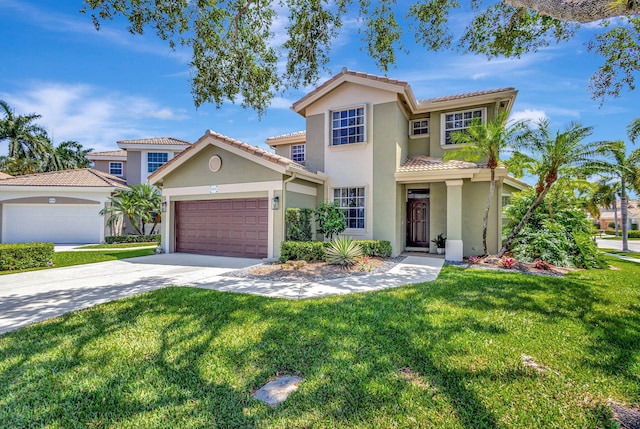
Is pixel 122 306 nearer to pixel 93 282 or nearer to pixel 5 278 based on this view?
pixel 93 282

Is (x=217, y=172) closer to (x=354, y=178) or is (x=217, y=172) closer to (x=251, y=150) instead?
(x=251, y=150)

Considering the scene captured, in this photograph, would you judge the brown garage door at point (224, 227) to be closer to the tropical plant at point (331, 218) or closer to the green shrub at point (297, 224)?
the green shrub at point (297, 224)

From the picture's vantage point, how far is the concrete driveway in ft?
18.5

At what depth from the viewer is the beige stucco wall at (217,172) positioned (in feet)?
38.6

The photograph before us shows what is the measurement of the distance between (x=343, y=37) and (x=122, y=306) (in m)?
10.3

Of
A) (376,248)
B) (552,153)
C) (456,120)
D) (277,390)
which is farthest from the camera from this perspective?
(456,120)

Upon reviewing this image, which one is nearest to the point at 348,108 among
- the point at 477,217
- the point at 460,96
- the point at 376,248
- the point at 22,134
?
the point at 460,96

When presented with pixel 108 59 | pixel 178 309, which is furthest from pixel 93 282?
pixel 108 59

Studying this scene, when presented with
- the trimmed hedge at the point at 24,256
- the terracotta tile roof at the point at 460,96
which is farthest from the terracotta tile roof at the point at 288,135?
the trimmed hedge at the point at 24,256

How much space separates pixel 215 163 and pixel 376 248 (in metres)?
7.93

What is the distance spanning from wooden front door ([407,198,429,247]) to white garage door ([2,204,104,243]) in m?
20.7

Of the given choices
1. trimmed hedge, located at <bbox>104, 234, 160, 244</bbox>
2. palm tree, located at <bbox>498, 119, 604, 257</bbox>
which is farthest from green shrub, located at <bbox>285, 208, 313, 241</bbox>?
trimmed hedge, located at <bbox>104, 234, 160, 244</bbox>

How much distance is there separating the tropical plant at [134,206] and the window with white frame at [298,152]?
35.4ft

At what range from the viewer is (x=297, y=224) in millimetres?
11469
